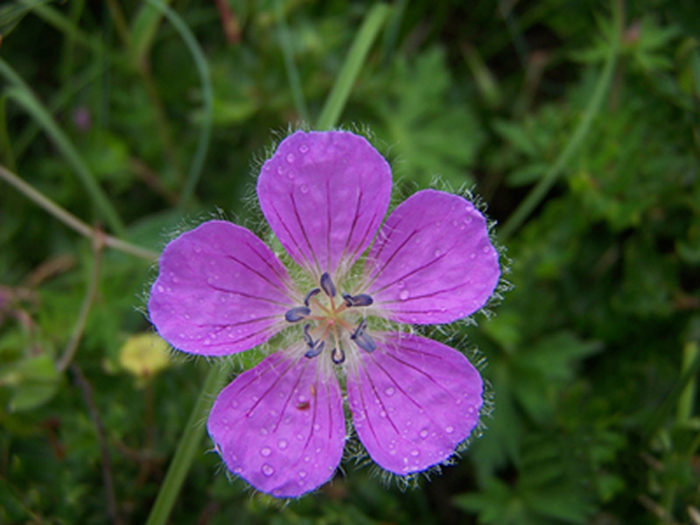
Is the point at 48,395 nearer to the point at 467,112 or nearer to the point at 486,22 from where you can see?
the point at 467,112

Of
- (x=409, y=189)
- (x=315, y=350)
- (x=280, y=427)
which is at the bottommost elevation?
→ (x=280, y=427)

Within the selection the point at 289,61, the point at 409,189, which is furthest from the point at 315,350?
the point at 289,61

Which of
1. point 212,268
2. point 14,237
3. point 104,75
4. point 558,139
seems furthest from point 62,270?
point 558,139

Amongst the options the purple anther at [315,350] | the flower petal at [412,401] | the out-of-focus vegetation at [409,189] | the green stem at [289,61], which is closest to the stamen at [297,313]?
the purple anther at [315,350]

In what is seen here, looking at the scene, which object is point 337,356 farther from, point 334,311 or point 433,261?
point 433,261

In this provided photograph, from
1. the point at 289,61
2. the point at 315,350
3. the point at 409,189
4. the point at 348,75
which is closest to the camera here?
the point at 315,350

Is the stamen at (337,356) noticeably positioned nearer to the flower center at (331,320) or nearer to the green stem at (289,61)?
the flower center at (331,320)
